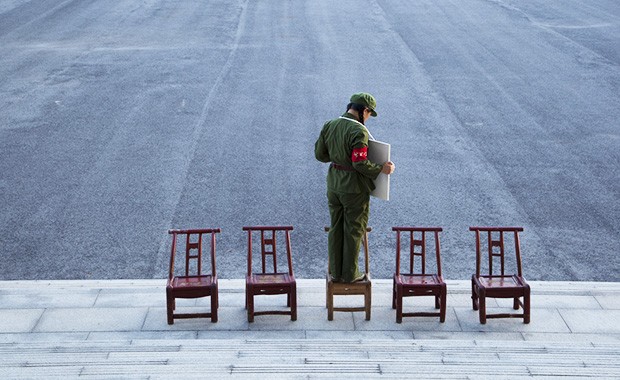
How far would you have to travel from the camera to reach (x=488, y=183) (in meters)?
13.8

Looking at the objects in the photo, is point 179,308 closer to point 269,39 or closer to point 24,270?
point 24,270

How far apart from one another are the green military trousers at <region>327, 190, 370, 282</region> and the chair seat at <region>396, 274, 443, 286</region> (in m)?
0.47

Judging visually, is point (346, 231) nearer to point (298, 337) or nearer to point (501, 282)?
point (298, 337)

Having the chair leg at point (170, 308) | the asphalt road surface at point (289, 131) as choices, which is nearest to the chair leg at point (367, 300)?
the asphalt road surface at point (289, 131)

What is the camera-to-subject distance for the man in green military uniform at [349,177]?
8273 millimetres

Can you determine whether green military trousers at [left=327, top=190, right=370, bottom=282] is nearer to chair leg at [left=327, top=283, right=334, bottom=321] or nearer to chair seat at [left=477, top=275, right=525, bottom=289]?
chair leg at [left=327, top=283, right=334, bottom=321]

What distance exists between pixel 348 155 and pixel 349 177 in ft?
0.78

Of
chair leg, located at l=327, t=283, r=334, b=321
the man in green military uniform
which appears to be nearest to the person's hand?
the man in green military uniform

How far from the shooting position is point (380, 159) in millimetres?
8398

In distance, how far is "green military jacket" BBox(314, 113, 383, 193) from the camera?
8.24 meters

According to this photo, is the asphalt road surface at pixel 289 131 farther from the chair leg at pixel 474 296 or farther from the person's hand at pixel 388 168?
the person's hand at pixel 388 168

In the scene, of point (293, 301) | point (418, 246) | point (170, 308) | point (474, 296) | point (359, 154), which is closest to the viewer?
point (359, 154)

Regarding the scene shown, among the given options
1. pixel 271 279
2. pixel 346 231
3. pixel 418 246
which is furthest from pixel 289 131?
pixel 346 231

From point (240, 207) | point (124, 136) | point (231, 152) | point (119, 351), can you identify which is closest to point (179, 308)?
point (119, 351)
